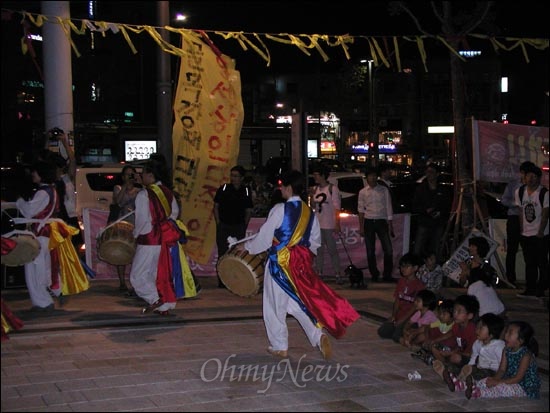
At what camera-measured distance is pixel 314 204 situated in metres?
10.8

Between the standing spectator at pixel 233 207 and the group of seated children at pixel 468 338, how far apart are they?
3.31 m

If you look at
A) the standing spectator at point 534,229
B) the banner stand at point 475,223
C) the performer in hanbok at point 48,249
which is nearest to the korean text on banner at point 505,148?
the banner stand at point 475,223

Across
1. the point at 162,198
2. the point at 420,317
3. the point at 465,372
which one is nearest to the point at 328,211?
the point at 162,198

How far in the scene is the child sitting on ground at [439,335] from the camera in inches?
243

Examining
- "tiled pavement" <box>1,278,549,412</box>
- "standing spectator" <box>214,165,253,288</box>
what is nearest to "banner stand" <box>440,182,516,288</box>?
"tiled pavement" <box>1,278,549,412</box>

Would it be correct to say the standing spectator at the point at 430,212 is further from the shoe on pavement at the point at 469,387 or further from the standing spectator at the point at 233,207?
the shoe on pavement at the point at 469,387

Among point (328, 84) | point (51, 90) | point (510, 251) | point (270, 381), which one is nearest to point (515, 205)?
point (510, 251)

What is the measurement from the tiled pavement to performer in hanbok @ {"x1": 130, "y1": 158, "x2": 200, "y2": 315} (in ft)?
0.96

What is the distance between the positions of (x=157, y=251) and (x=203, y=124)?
2.33 metres

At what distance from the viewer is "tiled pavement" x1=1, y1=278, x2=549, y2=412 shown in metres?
5.07

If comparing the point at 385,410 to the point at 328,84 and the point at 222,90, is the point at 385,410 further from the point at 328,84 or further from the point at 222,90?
the point at 328,84

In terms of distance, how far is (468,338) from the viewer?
20.0 feet

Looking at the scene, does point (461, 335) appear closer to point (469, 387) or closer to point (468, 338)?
point (468, 338)

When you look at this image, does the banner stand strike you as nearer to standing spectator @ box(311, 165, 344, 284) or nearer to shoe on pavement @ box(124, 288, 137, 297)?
standing spectator @ box(311, 165, 344, 284)
